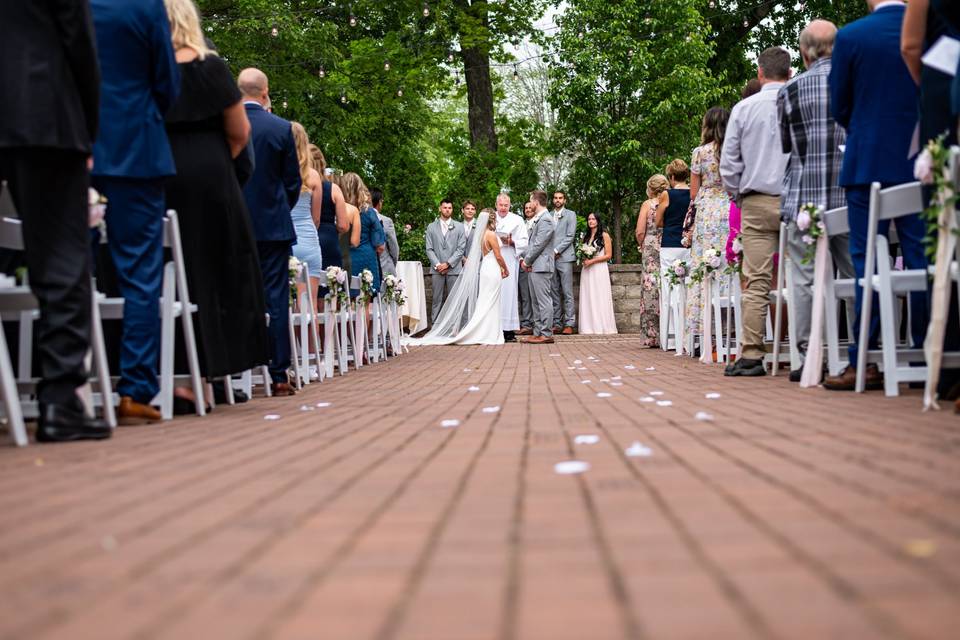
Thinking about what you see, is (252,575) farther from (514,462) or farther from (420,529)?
(514,462)

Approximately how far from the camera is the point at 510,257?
2325cm

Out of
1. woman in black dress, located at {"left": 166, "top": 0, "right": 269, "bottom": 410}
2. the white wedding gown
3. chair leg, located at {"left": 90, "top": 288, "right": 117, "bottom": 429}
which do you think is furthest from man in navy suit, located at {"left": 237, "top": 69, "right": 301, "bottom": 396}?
the white wedding gown

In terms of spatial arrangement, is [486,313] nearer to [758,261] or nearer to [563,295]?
[563,295]

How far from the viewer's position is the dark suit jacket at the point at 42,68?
5223 millimetres

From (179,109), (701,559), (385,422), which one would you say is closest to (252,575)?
(701,559)

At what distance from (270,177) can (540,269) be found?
41.0ft

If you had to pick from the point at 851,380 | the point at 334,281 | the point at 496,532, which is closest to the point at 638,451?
the point at 496,532

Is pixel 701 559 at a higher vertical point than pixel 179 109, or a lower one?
lower

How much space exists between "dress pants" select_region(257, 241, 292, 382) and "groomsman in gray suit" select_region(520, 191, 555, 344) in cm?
1150

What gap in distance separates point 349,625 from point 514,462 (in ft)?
7.00

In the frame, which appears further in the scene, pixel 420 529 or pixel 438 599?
pixel 420 529

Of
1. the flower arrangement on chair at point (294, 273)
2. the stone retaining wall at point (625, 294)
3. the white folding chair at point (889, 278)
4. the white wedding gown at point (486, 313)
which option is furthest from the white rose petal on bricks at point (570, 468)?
the stone retaining wall at point (625, 294)

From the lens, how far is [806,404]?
650 cm

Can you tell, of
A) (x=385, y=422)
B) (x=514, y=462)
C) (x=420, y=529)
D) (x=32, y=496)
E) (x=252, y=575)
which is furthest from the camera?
(x=385, y=422)
